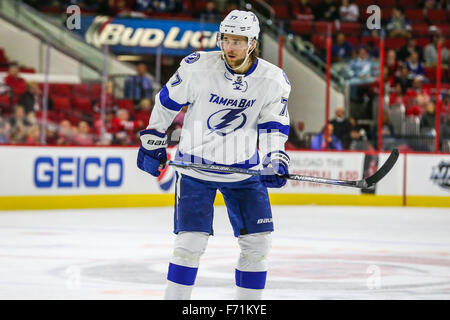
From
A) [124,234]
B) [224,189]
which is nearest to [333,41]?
[124,234]

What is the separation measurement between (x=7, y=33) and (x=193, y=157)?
339 inches

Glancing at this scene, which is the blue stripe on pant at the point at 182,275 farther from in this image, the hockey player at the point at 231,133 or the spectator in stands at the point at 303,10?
the spectator in stands at the point at 303,10

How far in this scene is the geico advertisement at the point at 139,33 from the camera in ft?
40.5

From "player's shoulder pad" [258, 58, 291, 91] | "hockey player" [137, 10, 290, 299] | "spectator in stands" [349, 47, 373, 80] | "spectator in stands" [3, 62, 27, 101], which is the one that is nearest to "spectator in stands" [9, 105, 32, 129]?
"spectator in stands" [3, 62, 27, 101]

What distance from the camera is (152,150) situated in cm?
396

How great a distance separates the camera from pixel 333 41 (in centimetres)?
1191

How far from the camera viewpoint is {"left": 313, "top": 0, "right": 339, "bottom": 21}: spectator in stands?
15227 mm

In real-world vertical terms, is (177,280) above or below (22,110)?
below

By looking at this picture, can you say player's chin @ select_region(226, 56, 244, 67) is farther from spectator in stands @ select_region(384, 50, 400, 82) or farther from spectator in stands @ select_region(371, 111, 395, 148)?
spectator in stands @ select_region(384, 50, 400, 82)

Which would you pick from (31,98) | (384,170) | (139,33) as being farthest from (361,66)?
(384,170)

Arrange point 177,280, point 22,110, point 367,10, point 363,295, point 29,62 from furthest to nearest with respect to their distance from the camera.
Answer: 1. point 367,10
2. point 29,62
3. point 22,110
4. point 363,295
5. point 177,280

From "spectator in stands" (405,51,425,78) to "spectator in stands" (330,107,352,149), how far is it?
1583 mm

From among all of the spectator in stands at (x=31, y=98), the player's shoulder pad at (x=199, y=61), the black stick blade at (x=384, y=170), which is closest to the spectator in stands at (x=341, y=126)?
the spectator in stands at (x=31, y=98)
